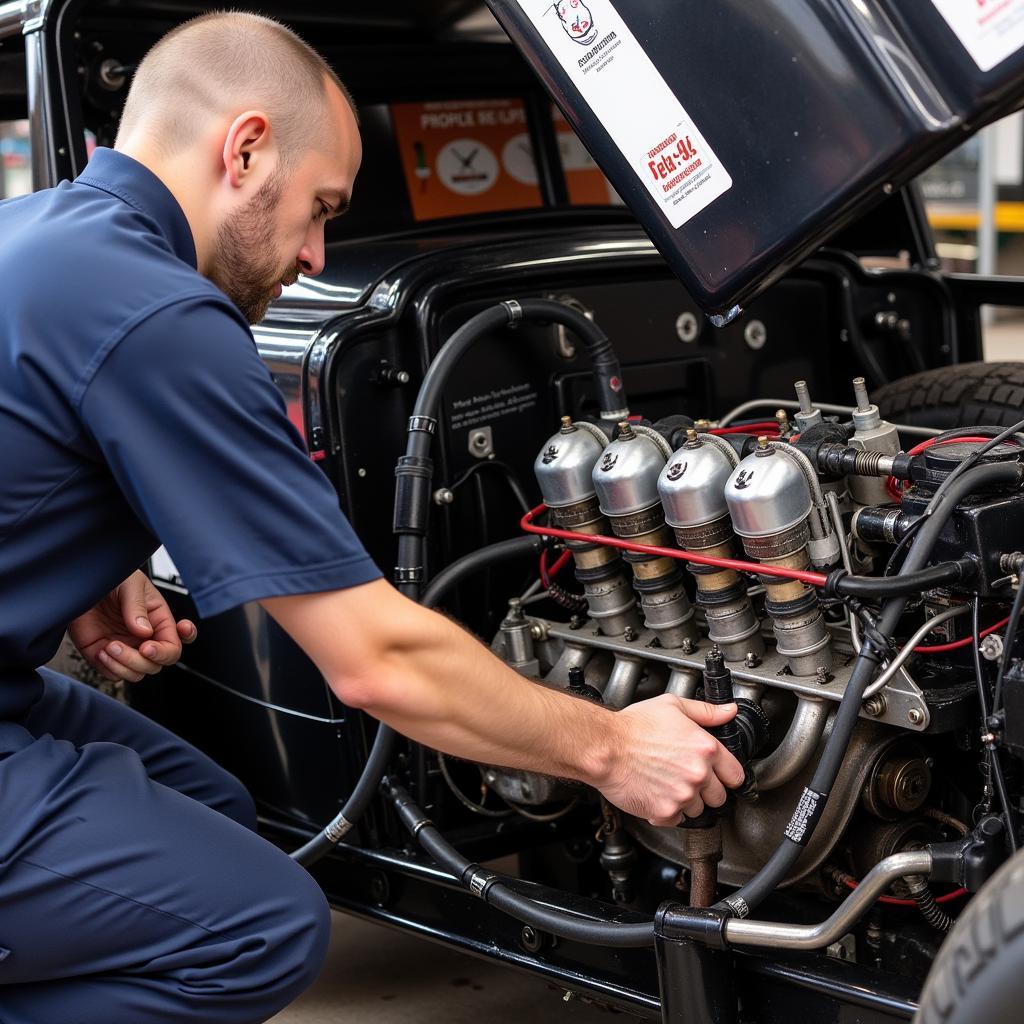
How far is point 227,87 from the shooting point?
1825 mm

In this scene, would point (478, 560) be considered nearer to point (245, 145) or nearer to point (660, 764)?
point (660, 764)

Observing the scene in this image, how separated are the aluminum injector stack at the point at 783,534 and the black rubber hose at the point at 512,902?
422 millimetres

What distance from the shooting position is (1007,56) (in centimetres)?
164

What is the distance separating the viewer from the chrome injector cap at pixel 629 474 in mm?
2086

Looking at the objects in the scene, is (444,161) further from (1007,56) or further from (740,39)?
(1007,56)

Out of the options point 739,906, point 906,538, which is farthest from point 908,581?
point 739,906

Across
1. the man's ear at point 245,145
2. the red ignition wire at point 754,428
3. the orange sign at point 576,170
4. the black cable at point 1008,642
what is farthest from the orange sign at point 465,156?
the black cable at point 1008,642

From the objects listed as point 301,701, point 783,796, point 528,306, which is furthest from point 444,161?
point 783,796

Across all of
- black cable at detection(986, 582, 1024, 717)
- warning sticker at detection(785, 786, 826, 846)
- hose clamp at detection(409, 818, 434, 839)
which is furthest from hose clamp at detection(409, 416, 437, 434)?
black cable at detection(986, 582, 1024, 717)

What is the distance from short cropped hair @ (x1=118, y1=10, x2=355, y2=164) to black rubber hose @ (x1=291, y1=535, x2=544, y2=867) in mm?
742

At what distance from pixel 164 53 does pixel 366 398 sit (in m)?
0.68

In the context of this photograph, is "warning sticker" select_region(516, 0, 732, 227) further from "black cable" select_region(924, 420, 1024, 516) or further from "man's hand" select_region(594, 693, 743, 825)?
"man's hand" select_region(594, 693, 743, 825)

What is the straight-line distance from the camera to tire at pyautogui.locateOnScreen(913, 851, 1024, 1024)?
1312mm

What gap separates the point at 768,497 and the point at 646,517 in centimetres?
26
